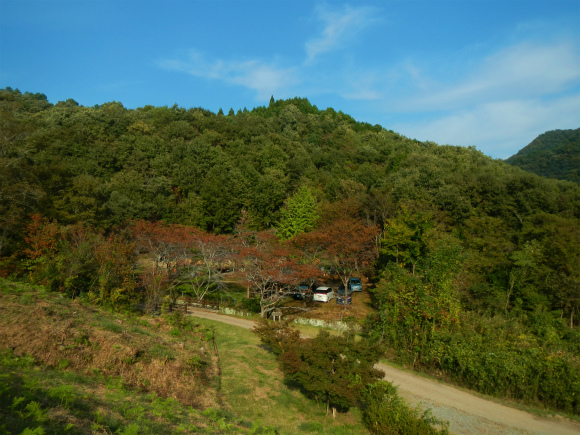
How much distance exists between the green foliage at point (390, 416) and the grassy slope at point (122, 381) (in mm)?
558

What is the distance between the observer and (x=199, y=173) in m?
40.8

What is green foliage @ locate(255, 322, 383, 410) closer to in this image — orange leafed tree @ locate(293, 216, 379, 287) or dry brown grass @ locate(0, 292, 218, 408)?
dry brown grass @ locate(0, 292, 218, 408)

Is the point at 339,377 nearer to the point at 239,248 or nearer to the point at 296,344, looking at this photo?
the point at 296,344

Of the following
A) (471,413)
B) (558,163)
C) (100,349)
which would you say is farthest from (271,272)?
(558,163)

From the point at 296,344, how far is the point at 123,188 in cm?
3073

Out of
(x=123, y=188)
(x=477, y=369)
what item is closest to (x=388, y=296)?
(x=477, y=369)

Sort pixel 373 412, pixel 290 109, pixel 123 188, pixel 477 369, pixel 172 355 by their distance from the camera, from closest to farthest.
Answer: pixel 373 412 → pixel 172 355 → pixel 477 369 → pixel 123 188 → pixel 290 109

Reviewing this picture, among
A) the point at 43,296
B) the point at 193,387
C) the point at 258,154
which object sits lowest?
the point at 193,387

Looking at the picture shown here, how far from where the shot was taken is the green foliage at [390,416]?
800 cm

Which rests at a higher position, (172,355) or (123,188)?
(123,188)

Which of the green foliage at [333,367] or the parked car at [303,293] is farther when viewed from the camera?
the parked car at [303,293]

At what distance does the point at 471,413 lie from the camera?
A: 958 centimetres

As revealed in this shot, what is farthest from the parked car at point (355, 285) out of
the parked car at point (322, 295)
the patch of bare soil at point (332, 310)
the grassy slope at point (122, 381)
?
the grassy slope at point (122, 381)

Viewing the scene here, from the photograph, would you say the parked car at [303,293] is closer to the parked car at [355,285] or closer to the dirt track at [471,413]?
the parked car at [355,285]
